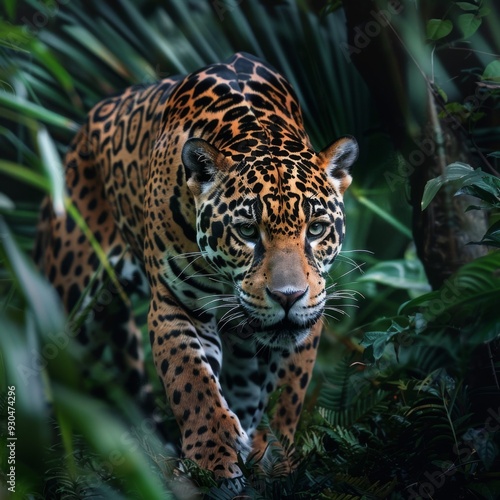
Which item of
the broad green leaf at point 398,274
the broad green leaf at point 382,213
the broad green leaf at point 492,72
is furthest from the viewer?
the broad green leaf at point 398,274

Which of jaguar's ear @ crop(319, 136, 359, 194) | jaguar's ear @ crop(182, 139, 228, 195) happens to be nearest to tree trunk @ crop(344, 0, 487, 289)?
jaguar's ear @ crop(319, 136, 359, 194)

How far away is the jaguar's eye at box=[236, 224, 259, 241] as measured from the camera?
18.0 ft

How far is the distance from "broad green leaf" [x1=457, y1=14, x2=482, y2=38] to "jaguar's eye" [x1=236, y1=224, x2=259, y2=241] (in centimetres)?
218

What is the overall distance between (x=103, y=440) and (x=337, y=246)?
10.1 ft

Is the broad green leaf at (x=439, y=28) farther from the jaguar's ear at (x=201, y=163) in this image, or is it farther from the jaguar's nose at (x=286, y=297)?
the jaguar's nose at (x=286, y=297)

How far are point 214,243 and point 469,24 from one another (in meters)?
2.41

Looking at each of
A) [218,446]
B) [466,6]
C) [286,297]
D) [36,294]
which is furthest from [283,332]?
[466,6]

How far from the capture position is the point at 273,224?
5.42 metres

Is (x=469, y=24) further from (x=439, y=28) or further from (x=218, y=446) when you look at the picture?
(x=218, y=446)

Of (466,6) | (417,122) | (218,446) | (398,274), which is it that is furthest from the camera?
(398,274)

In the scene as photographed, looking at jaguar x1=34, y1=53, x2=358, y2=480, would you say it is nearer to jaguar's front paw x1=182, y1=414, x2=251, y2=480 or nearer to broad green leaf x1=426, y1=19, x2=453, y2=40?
jaguar's front paw x1=182, y1=414, x2=251, y2=480

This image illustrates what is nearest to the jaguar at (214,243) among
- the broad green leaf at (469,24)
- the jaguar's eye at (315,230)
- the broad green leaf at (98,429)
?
the jaguar's eye at (315,230)

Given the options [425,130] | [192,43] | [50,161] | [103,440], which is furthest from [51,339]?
[192,43]

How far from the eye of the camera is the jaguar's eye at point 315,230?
18.1ft
